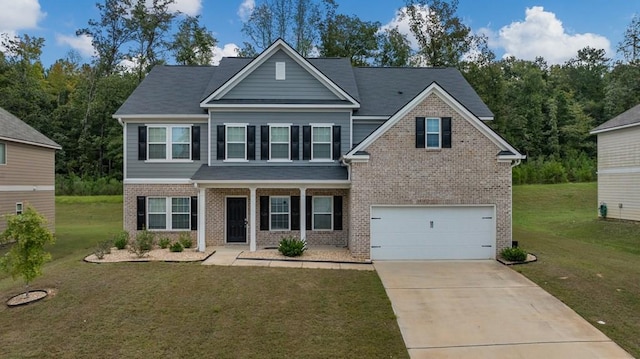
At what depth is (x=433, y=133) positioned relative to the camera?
1366 centimetres

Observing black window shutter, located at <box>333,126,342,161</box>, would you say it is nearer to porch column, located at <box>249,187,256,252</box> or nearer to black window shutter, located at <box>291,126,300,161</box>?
black window shutter, located at <box>291,126,300,161</box>

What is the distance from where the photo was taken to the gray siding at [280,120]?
16.2 metres

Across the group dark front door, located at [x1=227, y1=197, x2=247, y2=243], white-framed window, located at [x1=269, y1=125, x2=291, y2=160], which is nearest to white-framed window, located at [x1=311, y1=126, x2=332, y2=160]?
white-framed window, located at [x1=269, y1=125, x2=291, y2=160]

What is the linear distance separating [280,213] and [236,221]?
1.86 meters

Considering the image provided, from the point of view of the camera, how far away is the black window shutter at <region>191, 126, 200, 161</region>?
1643 centimetres

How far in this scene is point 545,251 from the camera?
1481cm

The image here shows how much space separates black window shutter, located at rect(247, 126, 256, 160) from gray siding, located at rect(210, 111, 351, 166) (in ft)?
0.41

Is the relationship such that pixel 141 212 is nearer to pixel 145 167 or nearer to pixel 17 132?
pixel 145 167

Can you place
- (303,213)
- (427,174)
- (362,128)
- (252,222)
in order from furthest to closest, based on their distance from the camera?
(362,128), (303,213), (252,222), (427,174)

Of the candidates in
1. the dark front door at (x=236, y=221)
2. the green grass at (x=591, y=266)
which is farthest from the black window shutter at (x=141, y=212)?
the green grass at (x=591, y=266)

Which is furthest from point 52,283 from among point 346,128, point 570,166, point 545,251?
point 570,166

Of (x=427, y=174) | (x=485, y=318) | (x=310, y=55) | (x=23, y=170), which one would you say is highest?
(x=310, y=55)

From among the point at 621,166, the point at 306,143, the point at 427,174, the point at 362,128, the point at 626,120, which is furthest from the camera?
the point at 621,166

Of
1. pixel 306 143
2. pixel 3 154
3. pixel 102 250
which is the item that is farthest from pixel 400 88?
pixel 3 154
